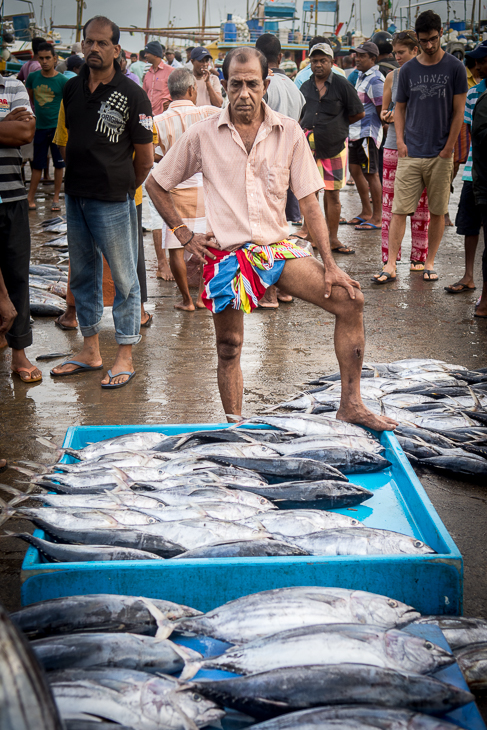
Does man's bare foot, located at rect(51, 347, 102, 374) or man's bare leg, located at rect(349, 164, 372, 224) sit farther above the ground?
man's bare leg, located at rect(349, 164, 372, 224)

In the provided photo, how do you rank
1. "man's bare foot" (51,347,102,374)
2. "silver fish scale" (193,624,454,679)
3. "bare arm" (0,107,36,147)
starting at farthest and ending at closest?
"man's bare foot" (51,347,102,374)
"bare arm" (0,107,36,147)
"silver fish scale" (193,624,454,679)

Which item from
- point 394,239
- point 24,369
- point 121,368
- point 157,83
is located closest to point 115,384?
point 121,368

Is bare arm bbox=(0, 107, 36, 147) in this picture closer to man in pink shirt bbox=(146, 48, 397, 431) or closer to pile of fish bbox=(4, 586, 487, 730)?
man in pink shirt bbox=(146, 48, 397, 431)

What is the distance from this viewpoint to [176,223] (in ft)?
12.2

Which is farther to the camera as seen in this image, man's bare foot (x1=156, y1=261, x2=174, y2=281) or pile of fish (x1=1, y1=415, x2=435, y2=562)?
man's bare foot (x1=156, y1=261, x2=174, y2=281)

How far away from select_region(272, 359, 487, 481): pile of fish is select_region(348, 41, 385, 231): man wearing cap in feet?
20.5

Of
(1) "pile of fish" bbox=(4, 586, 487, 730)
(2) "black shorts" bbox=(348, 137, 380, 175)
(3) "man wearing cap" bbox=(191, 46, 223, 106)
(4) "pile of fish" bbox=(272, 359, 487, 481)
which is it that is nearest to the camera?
(1) "pile of fish" bbox=(4, 586, 487, 730)

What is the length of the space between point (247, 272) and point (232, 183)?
0.51 meters

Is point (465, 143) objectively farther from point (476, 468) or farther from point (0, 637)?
point (0, 637)

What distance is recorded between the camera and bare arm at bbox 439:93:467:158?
693 cm

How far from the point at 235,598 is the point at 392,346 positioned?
3.94m

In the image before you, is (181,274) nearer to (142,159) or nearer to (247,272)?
(142,159)

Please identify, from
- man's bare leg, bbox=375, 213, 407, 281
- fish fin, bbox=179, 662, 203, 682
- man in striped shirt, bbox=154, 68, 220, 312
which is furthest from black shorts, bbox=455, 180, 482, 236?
fish fin, bbox=179, 662, 203, 682

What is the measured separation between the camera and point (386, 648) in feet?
5.79
